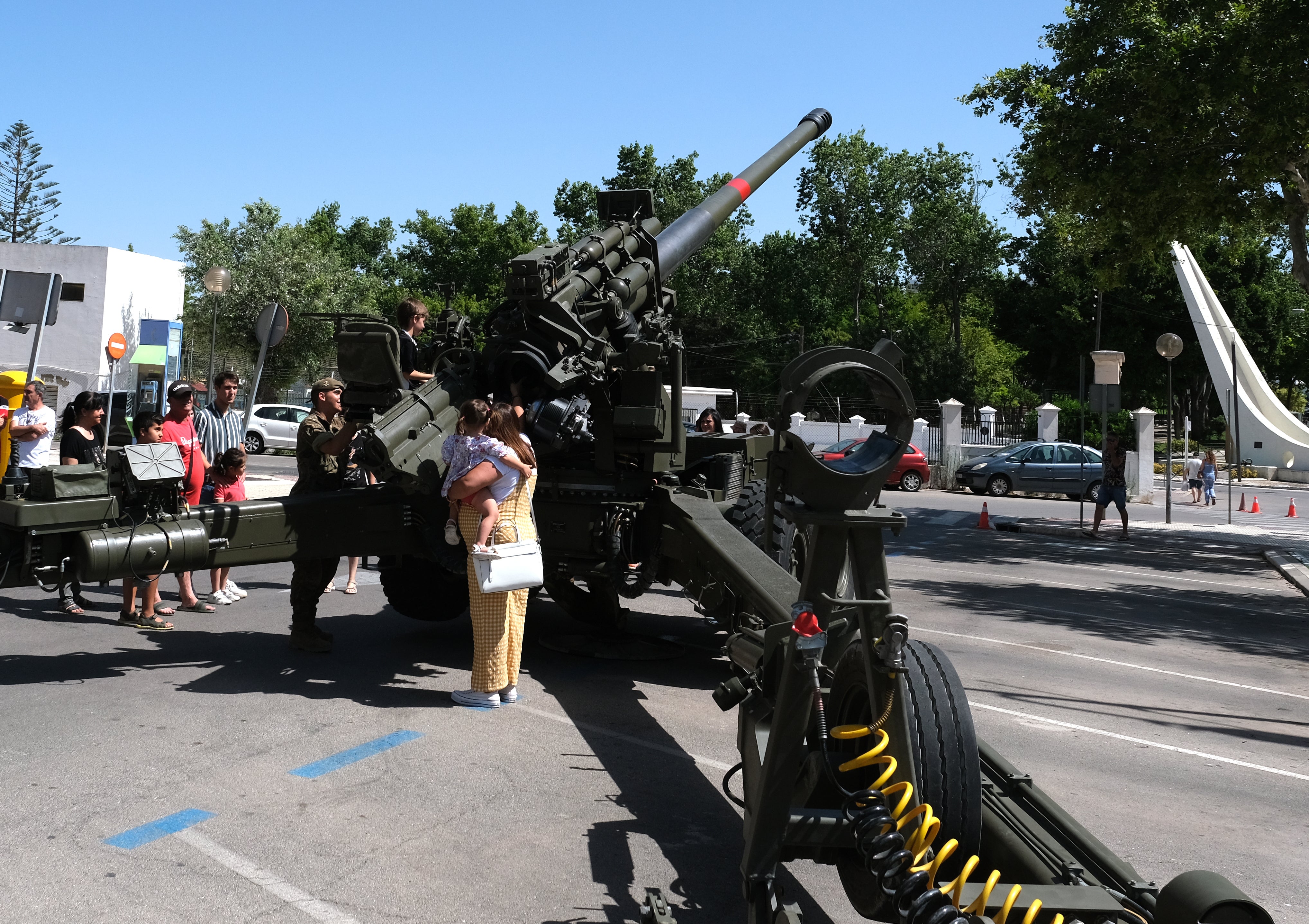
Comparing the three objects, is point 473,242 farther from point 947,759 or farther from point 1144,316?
point 947,759

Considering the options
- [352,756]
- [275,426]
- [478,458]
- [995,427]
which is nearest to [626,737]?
[352,756]

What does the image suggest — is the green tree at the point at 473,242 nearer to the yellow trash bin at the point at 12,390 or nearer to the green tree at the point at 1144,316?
the green tree at the point at 1144,316

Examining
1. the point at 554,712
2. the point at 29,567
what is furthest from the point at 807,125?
the point at 29,567

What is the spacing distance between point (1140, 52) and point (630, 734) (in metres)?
13.8

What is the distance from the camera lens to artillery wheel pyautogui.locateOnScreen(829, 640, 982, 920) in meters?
3.23

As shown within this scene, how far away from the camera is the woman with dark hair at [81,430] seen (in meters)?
9.08

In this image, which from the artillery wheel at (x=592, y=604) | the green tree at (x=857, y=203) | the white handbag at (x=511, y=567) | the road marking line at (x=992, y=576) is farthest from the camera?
the green tree at (x=857, y=203)

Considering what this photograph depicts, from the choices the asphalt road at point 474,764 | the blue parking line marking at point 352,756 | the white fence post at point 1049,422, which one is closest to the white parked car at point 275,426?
the white fence post at point 1049,422

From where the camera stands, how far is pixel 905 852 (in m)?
2.99

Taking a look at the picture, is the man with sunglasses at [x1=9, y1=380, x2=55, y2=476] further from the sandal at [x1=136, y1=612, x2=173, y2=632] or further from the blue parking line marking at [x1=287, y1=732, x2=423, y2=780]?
the blue parking line marking at [x1=287, y1=732, x2=423, y2=780]

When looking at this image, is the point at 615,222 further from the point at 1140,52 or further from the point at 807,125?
the point at 1140,52

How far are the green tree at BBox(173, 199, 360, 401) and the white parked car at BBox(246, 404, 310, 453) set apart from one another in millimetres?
9379

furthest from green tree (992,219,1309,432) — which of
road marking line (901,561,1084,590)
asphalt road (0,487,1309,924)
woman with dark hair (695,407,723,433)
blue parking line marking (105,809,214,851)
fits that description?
blue parking line marking (105,809,214,851)

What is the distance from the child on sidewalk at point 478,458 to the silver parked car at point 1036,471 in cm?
2258
